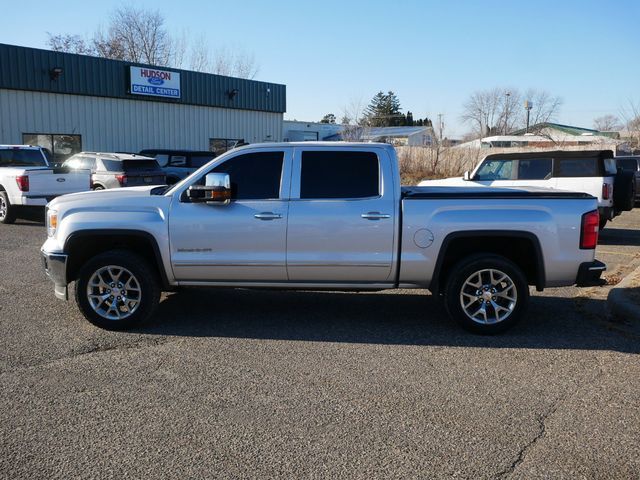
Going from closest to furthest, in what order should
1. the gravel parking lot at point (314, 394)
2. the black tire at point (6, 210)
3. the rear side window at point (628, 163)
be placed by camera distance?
1. the gravel parking lot at point (314, 394)
2. the black tire at point (6, 210)
3. the rear side window at point (628, 163)

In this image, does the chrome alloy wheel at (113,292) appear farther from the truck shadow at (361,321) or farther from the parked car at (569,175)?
the parked car at (569,175)

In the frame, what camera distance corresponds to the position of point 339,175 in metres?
6.44

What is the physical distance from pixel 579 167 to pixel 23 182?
12.3 m

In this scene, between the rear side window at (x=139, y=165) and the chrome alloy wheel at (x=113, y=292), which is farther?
the rear side window at (x=139, y=165)

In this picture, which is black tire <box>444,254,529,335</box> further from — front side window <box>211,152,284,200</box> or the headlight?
the headlight

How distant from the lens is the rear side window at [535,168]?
13484mm

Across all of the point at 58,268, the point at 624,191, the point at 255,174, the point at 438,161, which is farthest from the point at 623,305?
the point at 438,161

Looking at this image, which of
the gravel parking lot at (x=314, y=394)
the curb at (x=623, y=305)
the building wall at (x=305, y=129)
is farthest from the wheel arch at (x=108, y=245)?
the building wall at (x=305, y=129)

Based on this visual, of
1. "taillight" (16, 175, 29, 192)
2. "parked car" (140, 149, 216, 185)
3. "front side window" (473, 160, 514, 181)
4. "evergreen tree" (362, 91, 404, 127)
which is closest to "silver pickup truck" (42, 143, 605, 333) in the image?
"front side window" (473, 160, 514, 181)

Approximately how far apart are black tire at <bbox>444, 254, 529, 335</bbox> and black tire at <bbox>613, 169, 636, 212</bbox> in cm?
671

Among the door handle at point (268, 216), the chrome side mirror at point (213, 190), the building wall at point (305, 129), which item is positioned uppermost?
the building wall at point (305, 129)

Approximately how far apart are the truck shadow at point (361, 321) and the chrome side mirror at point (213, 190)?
1320mm

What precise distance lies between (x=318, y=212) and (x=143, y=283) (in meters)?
1.90

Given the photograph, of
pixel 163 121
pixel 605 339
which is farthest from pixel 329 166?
pixel 163 121
